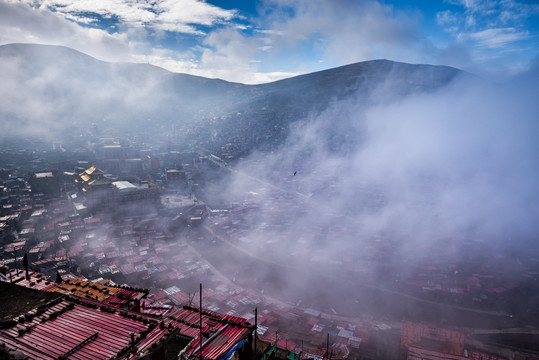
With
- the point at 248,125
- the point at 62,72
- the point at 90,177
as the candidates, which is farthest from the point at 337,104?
the point at 62,72

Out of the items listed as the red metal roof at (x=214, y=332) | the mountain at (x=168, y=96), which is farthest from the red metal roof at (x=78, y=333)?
the mountain at (x=168, y=96)

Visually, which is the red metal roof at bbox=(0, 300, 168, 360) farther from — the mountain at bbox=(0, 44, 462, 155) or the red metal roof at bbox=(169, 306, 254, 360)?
the mountain at bbox=(0, 44, 462, 155)

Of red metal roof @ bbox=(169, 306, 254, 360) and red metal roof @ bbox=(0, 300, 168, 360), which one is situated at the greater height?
red metal roof @ bbox=(0, 300, 168, 360)

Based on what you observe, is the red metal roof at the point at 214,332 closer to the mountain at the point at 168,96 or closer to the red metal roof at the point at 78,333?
the red metal roof at the point at 78,333

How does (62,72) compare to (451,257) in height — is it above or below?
above

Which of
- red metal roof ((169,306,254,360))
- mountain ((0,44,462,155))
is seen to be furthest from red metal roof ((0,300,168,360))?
mountain ((0,44,462,155))

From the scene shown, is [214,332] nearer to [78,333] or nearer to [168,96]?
[78,333]

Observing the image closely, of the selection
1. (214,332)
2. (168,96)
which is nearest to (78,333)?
(214,332)

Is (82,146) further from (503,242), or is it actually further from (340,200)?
(503,242)
